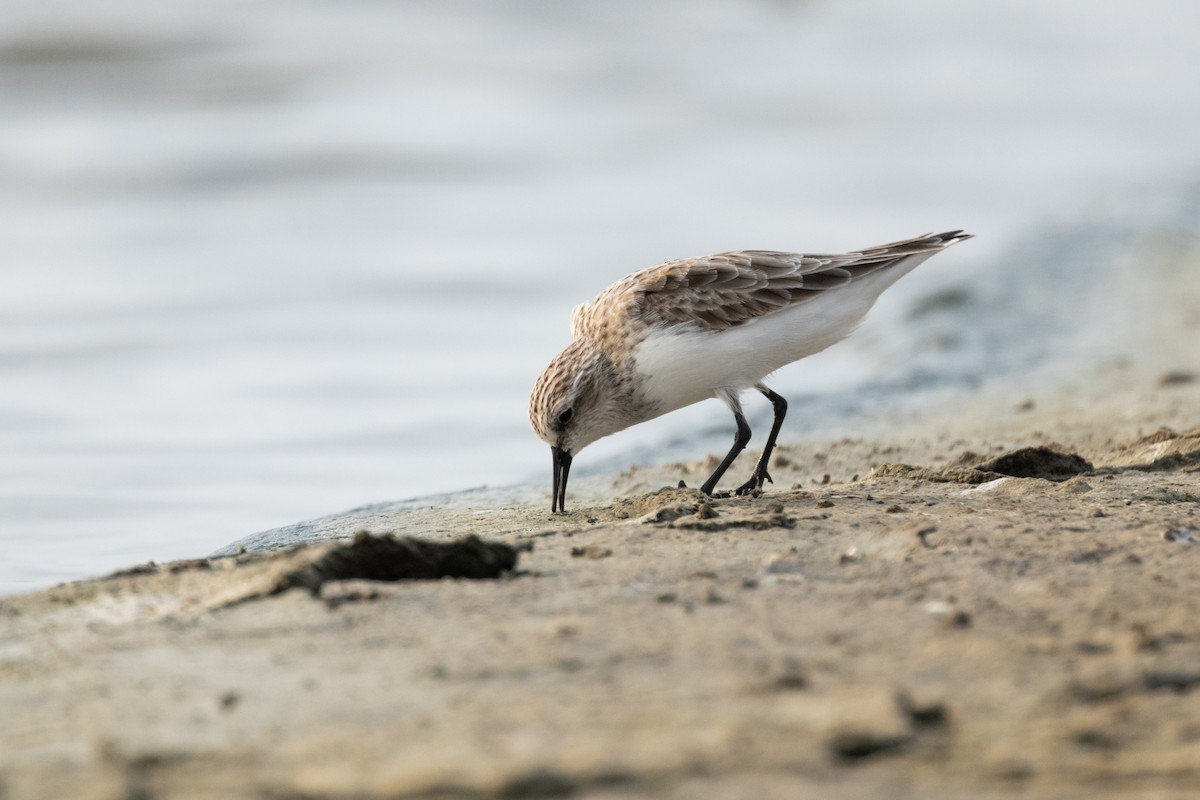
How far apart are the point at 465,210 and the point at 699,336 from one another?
9.30m

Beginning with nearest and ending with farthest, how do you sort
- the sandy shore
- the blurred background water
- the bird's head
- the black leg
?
the sandy shore → the black leg → the bird's head → the blurred background water

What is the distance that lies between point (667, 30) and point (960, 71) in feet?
15.0

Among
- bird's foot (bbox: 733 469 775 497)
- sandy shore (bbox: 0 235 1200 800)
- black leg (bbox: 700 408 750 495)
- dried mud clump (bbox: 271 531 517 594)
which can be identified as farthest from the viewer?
Answer: black leg (bbox: 700 408 750 495)

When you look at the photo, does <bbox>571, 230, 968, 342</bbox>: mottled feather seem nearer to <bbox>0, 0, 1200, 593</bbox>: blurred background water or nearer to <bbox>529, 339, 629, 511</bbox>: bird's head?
<bbox>529, 339, 629, 511</bbox>: bird's head

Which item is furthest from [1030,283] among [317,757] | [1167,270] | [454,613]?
[317,757]

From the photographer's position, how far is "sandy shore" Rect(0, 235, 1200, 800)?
273 centimetres

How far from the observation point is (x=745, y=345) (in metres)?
6.52

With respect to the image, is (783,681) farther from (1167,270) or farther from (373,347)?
(1167,270)

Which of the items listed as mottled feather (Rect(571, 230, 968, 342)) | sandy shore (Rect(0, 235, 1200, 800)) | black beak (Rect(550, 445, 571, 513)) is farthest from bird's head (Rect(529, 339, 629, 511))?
sandy shore (Rect(0, 235, 1200, 800))

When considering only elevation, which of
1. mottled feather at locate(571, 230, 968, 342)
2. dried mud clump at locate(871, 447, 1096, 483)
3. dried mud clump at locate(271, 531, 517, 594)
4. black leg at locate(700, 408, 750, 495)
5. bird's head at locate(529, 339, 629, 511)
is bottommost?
dried mud clump at locate(871, 447, 1096, 483)

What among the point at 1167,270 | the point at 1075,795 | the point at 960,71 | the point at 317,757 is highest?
the point at 960,71

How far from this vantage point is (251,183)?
635 inches

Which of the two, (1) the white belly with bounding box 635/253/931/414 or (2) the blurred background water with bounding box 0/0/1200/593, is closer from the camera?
(1) the white belly with bounding box 635/253/931/414

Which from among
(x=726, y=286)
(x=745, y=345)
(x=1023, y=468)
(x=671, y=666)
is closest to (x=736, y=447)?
(x=745, y=345)
